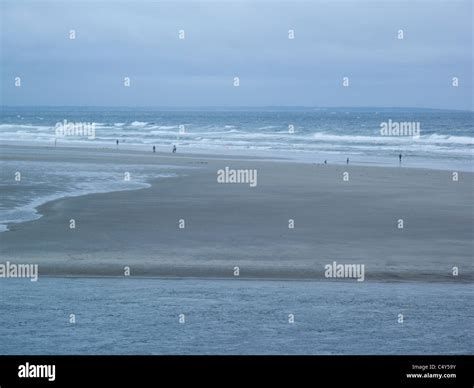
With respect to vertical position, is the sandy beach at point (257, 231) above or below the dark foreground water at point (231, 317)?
above

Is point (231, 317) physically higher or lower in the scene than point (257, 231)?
lower

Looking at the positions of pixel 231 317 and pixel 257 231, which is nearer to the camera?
pixel 231 317

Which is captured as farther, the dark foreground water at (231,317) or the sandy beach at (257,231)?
the sandy beach at (257,231)

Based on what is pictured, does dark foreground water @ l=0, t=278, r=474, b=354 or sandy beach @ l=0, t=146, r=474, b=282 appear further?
sandy beach @ l=0, t=146, r=474, b=282

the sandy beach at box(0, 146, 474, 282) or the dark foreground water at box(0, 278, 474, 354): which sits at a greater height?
the sandy beach at box(0, 146, 474, 282)
